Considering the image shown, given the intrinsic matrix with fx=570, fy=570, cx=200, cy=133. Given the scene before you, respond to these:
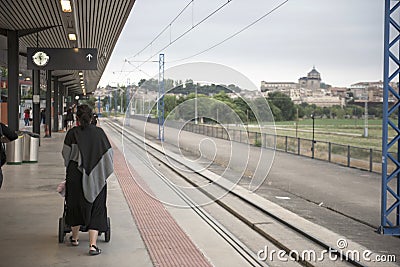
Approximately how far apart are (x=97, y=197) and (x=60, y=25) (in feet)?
47.0

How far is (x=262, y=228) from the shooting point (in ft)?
32.0

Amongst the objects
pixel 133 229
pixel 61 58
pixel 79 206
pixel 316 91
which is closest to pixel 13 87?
pixel 61 58

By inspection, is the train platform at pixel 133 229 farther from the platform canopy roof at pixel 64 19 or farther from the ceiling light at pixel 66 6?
the platform canopy roof at pixel 64 19

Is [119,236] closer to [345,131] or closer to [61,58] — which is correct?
[61,58]

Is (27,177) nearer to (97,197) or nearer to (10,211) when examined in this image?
(10,211)

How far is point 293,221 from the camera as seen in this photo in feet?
34.5

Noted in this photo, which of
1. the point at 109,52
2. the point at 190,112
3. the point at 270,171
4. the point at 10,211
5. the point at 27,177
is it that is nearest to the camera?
the point at 10,211

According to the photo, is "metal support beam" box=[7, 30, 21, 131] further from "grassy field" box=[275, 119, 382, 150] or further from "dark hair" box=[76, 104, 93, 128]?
"grassy field" box=[275, 119, 382, 150]

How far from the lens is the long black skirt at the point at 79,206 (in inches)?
281

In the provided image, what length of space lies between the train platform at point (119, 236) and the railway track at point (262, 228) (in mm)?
354

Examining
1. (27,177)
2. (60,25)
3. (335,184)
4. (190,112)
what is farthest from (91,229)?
(60,25)

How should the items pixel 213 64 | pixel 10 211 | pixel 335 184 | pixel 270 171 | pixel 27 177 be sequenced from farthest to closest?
1. pixel 270 171
2. pixel 335 184
3. pixel 27 177
4. pixel 213 64
5. pixel 10 211

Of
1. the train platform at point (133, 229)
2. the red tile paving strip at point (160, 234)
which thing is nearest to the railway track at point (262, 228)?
the train platform at point (133, 229)

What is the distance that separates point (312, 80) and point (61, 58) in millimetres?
32310
